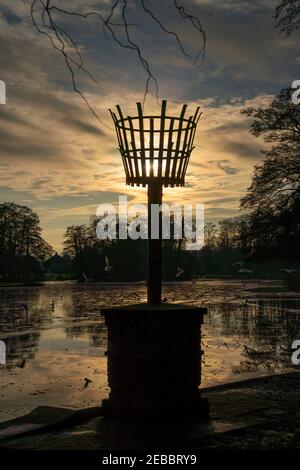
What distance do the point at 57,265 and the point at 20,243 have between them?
49603 mm

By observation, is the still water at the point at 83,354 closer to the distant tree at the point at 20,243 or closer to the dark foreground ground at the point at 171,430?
the dark foreground ground at the point at 171,430

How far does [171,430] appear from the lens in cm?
627

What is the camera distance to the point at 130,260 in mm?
93812

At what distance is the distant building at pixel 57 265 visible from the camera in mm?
143875

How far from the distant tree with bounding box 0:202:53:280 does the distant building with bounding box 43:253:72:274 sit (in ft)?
138

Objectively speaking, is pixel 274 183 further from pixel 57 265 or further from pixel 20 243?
pixel 57 265

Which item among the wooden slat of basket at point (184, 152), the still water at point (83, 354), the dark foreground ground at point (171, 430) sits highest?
the wooden slat of basket at point (184, 152)

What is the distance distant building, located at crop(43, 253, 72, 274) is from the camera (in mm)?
143875

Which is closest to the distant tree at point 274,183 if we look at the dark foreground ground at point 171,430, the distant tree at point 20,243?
the dark foreground ground at point 171,430

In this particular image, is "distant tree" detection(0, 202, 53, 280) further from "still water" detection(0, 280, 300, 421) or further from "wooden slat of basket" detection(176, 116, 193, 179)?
"wooden slat of basket" detection(176, 116, 193, 179)

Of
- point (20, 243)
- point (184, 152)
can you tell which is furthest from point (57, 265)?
point (184, 152)

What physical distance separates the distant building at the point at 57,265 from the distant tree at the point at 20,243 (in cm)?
4214

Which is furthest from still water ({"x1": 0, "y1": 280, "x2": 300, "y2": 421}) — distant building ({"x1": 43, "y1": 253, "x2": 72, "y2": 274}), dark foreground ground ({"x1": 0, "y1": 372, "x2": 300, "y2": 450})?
distant building ({"x1": 43, "y1": 253, "x2": 72, "y2": 274})
